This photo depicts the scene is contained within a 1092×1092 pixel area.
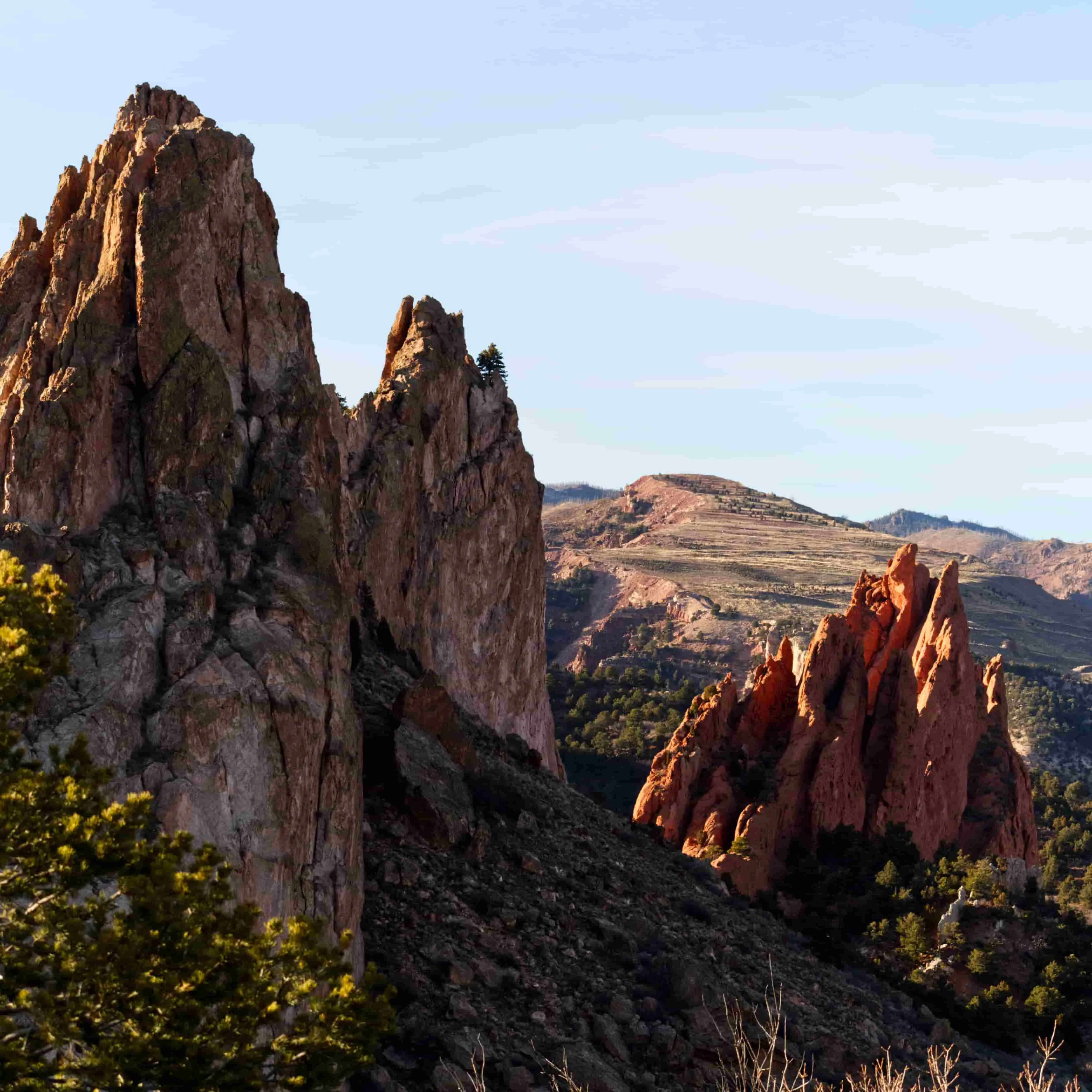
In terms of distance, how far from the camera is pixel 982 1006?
171 feet

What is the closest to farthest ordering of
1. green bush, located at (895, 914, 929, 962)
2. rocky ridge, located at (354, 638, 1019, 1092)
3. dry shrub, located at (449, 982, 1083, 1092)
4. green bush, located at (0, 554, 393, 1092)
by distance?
green bush, located at (0, 554, 393, 1092) → dry shrub, located at (449, 982, 1083, 1092) → rocky ridge, located at (354, 638, 1019, 1092) → green bush, located at (895, 914, 929, 962)

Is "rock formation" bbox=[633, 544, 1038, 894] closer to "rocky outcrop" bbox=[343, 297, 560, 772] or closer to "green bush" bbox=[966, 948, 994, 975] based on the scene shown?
"rocky outcrop" bbox=[343, 297, 560, 772]

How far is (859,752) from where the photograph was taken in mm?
72062

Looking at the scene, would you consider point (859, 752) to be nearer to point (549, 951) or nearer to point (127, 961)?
point (549, 951)

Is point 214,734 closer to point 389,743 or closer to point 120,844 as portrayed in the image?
point 120,844

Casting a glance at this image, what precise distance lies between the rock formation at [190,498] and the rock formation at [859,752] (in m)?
31.8

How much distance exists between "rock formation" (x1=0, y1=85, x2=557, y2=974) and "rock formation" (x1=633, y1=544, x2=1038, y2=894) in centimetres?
3177

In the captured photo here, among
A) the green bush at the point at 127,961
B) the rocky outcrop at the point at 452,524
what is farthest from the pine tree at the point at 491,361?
the green bush at the point at 127,961

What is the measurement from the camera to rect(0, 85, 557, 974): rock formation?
922 inches

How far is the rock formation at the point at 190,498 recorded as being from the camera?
76.8 feet

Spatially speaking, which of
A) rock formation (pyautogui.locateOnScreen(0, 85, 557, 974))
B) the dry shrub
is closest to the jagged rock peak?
rock formation (pyautogui.locateOnScreen(0, 85, 557, 974))

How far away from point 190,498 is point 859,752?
5171 centimetres

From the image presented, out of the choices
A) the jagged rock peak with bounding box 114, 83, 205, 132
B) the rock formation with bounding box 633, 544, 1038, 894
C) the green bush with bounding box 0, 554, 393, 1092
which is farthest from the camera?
the rock formation with bounding box 633, 544, 1038, 894

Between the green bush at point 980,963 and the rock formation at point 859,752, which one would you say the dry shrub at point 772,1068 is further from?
the rock formation at point 859,752
